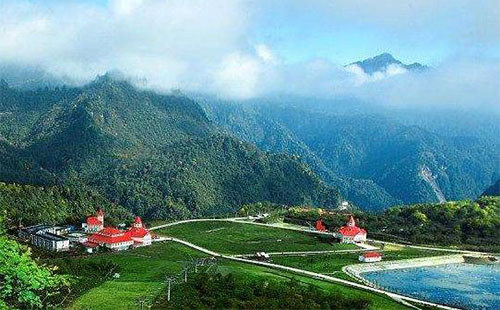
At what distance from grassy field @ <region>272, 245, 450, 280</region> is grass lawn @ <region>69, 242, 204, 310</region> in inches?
504

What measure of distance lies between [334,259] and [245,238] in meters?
22.1

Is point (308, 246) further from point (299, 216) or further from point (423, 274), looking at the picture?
point (299, 216)

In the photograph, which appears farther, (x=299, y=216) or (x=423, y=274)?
(x=299, y=216)

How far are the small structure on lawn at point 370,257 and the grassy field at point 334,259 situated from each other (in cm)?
86

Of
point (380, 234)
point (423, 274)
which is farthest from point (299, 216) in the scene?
point (423, 274)

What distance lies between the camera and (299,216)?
131 metres

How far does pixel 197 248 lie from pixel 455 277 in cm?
3647

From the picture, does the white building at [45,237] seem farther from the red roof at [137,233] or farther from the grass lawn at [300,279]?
the grass lawn at [300,279]

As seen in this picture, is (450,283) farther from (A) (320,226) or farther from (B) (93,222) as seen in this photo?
(B) (93,222)

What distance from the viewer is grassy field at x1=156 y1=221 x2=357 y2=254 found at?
93250mm

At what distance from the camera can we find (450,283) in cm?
7819

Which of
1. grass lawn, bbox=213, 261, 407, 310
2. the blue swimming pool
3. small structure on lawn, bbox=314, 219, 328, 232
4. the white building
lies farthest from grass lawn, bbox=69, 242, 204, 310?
small structure on lawn, bbox=314, 219, 328, 232

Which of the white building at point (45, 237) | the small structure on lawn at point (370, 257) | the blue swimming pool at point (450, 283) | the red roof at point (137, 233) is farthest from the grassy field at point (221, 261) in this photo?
the white building at point (45, 237)

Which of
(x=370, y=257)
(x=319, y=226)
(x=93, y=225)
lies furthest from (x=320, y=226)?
(x=93, y=225)
